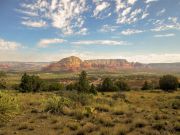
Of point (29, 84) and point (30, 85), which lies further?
point (30, 85)

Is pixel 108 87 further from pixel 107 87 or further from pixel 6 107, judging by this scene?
pixel 6 107

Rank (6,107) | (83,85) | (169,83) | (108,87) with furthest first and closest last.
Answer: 1. (108,87)
2. (169,83)
3. (83,85)
4. (6,107)

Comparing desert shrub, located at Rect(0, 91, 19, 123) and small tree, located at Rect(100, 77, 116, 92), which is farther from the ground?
desert shrub, located at Rect(0, 91, 19, 123)

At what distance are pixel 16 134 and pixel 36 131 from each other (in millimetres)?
1040

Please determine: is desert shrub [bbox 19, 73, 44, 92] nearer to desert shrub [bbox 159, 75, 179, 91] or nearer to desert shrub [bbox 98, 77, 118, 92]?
desert shrub [bbox 98, 77, 118, 92]

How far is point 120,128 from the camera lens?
10922 millimetres

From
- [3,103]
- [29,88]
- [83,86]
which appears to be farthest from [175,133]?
[29,88]

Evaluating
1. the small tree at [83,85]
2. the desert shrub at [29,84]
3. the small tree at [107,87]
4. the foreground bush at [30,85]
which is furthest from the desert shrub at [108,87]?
the desert shrub at [29,84]

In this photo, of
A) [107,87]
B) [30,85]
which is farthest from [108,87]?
[30,85]

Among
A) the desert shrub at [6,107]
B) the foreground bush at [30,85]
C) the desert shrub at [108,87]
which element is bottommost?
the desert shrub at [108,87]

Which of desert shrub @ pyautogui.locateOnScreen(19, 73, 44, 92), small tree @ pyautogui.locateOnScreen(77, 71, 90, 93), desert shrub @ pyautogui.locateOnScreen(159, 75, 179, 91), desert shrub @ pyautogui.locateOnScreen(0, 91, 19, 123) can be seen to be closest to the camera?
desert shrub @ pyautogui.locateOnScreen(0, 91, 19, 123)

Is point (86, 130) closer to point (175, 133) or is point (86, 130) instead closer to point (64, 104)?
point (175, 133)

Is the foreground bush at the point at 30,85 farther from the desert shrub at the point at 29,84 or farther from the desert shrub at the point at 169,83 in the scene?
the desert shrub at the point at 169,83

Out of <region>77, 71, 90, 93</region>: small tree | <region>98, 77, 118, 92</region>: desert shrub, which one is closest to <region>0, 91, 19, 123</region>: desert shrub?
<region>77, 71, 90, 93</region>: small tree
